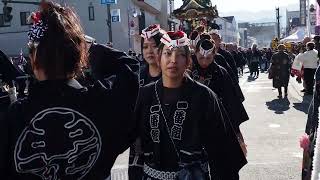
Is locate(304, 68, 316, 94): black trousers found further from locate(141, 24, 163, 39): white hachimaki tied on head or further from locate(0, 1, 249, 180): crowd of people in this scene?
locate(0, 1, 249, 180): crowd of people

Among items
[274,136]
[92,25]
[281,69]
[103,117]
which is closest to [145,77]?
[103,117]

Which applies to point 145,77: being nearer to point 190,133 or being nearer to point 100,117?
point 190,133

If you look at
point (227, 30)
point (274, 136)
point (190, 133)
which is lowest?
point (274, 136)

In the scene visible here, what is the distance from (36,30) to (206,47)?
352 cm

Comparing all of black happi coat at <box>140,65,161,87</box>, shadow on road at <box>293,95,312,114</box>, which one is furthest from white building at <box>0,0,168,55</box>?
black happi coat at <box>140,65,161,87</box>

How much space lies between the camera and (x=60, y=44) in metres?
2.46

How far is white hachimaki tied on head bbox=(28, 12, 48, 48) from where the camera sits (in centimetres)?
247

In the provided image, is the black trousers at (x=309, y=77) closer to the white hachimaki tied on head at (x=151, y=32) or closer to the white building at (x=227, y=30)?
the white hachimaki tied on head at (x=151, y=32)

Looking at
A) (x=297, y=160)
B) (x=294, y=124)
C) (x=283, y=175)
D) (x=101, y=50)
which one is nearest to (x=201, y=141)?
(x=101, y=50)

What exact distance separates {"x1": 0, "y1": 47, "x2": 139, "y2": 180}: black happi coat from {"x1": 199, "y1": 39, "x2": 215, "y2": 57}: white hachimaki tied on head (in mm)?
3173

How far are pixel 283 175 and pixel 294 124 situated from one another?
4085mm

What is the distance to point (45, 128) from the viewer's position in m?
2.47

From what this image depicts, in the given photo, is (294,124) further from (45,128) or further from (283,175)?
(45,128)

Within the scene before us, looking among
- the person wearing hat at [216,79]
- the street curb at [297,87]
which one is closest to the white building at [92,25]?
the street curb at [297,87]
